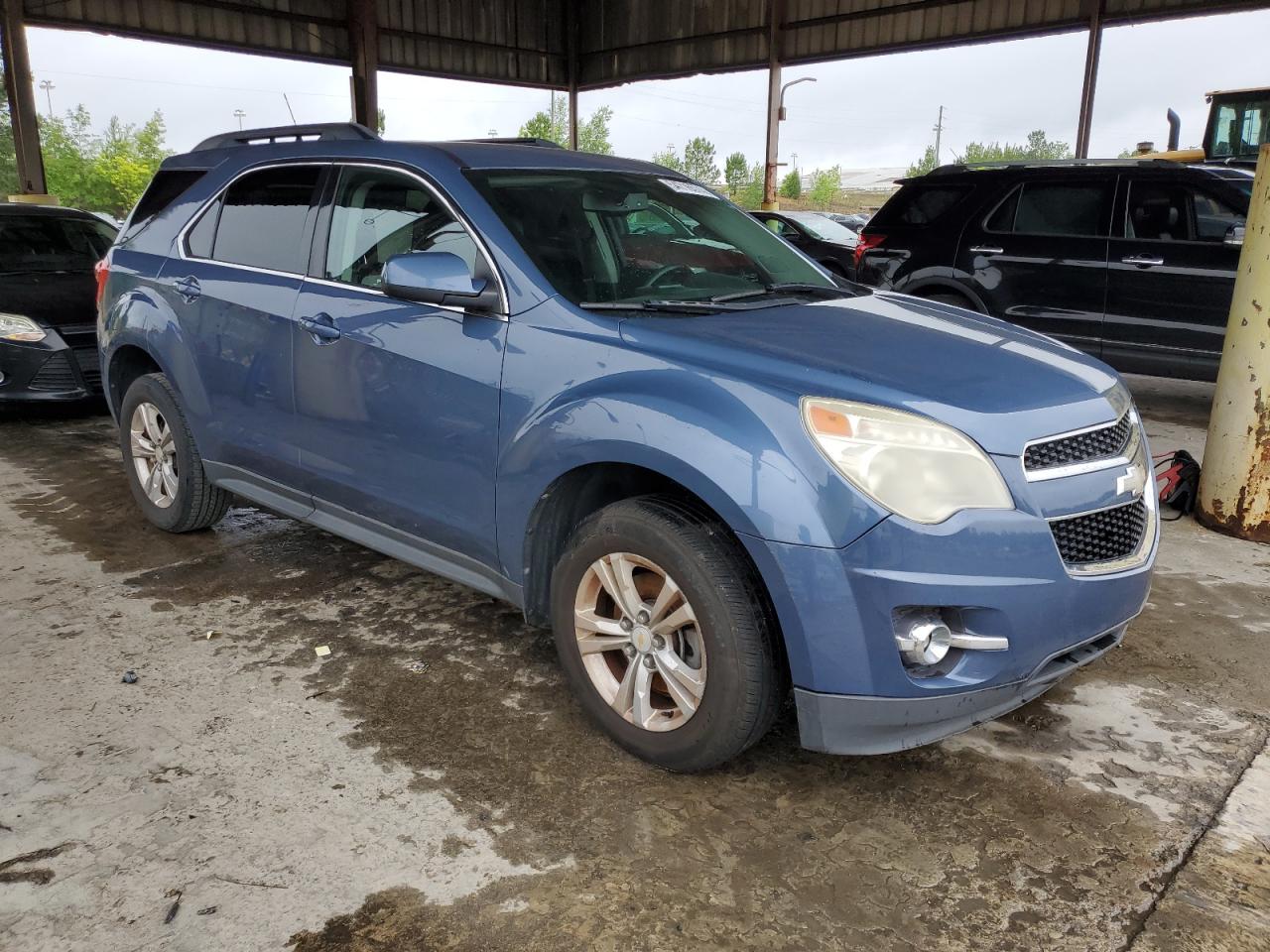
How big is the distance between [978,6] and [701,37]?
5.79 metres

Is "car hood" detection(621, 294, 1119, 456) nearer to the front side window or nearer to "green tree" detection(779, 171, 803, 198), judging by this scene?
the front side window

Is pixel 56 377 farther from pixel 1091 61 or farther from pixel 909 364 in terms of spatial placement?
pixel 1091 61

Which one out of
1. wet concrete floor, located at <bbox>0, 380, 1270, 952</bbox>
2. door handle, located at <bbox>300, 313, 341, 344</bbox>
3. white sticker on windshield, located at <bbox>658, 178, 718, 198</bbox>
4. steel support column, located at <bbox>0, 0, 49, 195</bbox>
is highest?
steel support column, located at <bbox>0, 0, 49, 195</bbox>

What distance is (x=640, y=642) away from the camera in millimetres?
2717

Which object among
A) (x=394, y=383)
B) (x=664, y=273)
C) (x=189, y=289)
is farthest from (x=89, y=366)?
(x=664, y=273)

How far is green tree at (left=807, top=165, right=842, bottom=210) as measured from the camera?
245ft

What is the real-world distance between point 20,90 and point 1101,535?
18415 mm

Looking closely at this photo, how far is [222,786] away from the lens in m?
2.65

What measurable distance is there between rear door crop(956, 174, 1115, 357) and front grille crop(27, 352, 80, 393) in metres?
6.36

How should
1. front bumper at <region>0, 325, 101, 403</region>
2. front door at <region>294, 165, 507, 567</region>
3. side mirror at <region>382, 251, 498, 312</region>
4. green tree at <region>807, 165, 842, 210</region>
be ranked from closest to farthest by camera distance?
side mirror at <region>382, 251, 498, 312</region>, front door at <region>294, 165, 507, 567</region>, front bumper at <region>0, 325, 101, 403</region>, green tree at <region>807, 165, 842, 210</region>

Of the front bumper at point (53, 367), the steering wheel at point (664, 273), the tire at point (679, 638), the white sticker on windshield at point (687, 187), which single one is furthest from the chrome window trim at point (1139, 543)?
the front bumper at point (53, 367)

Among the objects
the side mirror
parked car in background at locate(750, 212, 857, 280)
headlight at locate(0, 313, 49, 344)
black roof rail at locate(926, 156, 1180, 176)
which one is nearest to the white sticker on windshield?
the side mirror

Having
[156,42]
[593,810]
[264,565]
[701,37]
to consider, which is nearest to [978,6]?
[701,37]

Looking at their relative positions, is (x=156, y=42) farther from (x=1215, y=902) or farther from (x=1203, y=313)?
(x=1215, y=902)
